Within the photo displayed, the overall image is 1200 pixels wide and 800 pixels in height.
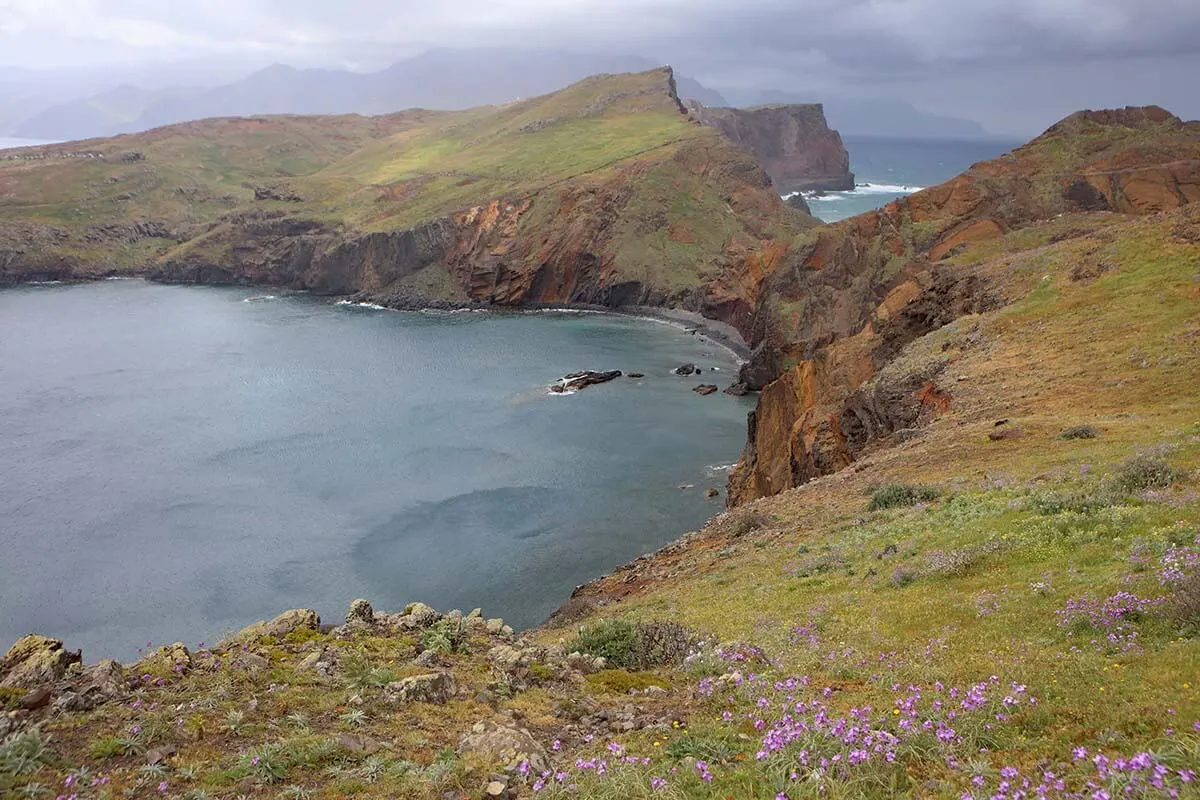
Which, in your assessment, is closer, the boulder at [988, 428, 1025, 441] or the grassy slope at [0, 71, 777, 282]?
the boulder at [988, 428, 1025, 441]

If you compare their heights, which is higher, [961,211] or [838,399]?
[961,211]

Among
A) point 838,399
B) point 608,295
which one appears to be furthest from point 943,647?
point 608,295

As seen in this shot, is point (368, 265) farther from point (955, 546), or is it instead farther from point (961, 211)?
point (955, 546)

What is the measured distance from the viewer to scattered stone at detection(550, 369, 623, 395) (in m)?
84.4

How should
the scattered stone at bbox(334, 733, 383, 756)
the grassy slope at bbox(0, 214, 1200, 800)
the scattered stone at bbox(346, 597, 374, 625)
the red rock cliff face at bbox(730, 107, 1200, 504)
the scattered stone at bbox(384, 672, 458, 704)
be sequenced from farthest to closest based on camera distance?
the red rock cliff face at bbox(730, 107, 1200, 504)
the scattered stone at bbox(346, 597, 374, 625)
the scattered stone at bbox(384, 672, 458, 704)
the scattered stone at bbox(334, 733, 383, 756)
the grassy slope at bbox(0, 214, 1200, 800)

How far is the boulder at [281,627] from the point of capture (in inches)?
589

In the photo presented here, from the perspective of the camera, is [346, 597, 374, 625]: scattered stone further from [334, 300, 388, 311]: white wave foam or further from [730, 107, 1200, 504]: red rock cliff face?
[334, 300, 388, 311]: white wave foam

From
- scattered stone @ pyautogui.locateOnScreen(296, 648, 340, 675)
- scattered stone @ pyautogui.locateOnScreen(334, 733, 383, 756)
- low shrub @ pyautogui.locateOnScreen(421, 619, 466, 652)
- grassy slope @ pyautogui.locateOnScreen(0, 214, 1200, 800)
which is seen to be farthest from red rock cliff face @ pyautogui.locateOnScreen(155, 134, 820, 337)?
scattered stone @ pyautogui.locateOnScreen(334, 733, 383, 756)

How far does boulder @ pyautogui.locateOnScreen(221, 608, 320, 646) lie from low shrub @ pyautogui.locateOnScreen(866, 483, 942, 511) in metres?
16.9

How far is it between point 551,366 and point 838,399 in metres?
53.0

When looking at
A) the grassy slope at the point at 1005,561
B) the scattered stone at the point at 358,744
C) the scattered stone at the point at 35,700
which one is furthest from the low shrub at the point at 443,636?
the scattered stone at the point at 35,700

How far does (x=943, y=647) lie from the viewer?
12.4 metres

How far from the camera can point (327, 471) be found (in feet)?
206

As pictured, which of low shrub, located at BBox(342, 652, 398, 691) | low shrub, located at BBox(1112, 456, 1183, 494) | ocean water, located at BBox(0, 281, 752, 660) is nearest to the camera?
low shrub, located at BBox(342, 652, 398, 691)
